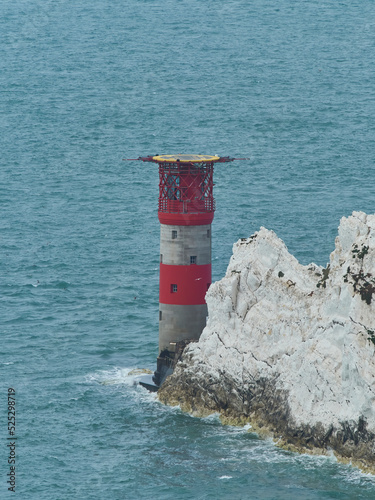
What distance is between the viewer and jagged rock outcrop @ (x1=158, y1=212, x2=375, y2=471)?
81.8 metres

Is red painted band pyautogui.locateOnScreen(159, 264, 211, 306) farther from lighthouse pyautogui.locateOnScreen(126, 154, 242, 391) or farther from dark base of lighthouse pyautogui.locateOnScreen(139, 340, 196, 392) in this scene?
dark base of lighthouse pyautogui.locateOnScreen(139, 340, 196, 392)

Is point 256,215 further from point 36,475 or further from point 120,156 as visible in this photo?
point 36,475

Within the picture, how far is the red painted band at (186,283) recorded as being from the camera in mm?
97500

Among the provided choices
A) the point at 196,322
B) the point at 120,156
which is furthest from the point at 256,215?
the point at 196,322

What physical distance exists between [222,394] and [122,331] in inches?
968

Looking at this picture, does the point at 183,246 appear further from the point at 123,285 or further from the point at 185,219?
the point at 123,285

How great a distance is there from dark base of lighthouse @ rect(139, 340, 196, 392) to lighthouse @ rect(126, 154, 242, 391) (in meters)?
0.08

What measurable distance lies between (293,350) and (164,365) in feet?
45.5

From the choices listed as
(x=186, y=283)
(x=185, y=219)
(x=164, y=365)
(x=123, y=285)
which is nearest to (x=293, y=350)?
(x=186, y=283)

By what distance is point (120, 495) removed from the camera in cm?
7988

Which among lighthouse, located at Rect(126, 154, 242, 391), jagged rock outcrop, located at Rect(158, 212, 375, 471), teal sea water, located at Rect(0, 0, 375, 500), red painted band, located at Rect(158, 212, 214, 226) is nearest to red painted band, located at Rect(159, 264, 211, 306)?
lighthouse, located at Rect(126, 154, 242, 391)

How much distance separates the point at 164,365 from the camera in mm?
98688

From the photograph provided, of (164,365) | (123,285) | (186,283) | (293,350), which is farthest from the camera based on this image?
(123,285)

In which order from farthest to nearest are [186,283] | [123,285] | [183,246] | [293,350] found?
[123,285] < [186,283] < [183,246] < [293,350]
